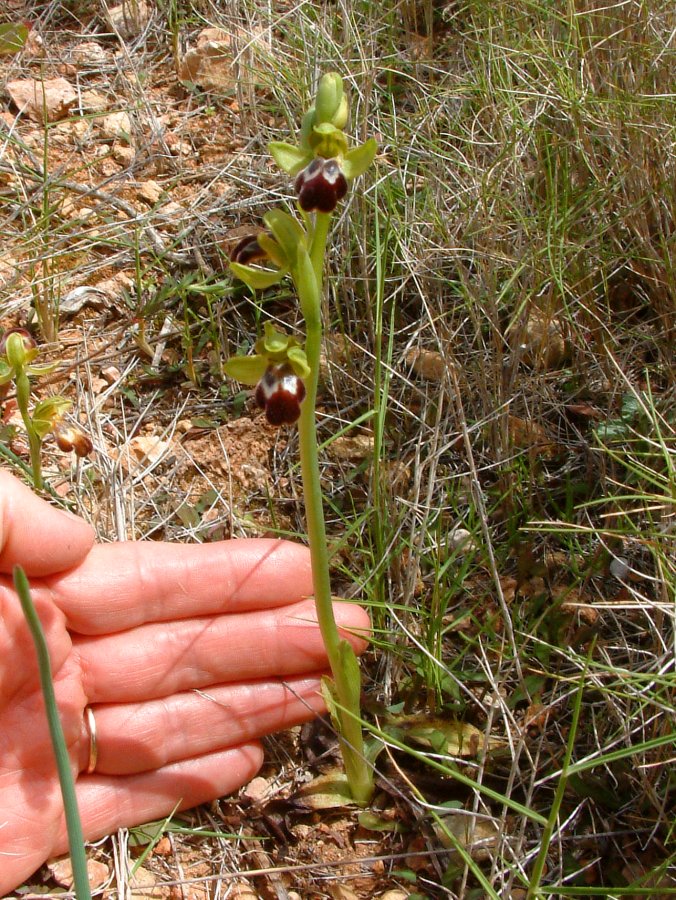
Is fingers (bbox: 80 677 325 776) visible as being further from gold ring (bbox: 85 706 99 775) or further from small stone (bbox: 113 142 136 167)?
small stone (bbox: 113 142 136 167)

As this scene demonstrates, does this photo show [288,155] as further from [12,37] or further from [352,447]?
[12,37]

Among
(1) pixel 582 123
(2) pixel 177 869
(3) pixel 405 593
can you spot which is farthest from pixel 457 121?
(2) pixel 177 869

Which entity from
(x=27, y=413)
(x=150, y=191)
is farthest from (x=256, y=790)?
(x=150, y=191)

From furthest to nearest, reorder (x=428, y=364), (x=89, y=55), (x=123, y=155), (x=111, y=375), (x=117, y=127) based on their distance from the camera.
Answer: (x=89, y=55)
(x=117, y=127)
(x=123, y=155)
(x=111, y=375)
(x=428, y=364)

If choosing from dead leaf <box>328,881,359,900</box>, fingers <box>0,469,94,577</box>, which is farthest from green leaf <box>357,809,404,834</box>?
fingers <box>0,469,94,577</box>

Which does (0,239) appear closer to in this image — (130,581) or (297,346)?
(130,581)

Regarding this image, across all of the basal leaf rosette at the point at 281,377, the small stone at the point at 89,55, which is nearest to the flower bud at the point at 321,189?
the basal leaf rosette at the point at 281,377

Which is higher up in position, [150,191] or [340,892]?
[150,191]

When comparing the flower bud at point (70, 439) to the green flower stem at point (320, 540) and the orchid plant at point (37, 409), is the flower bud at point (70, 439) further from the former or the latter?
the green flower stem at point (320, 540)
